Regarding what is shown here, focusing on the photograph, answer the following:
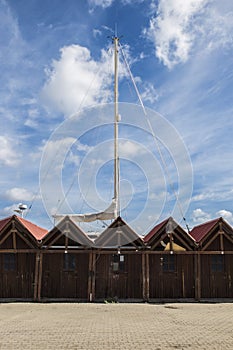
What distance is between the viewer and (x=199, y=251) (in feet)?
77.5

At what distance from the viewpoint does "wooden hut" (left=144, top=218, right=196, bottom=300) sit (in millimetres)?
23578

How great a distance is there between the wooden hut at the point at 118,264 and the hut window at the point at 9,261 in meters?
5.11

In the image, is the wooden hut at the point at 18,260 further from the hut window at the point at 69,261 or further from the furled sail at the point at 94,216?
the furled sail at the point at 94,216

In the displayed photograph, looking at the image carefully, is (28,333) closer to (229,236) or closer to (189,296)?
(189,296)

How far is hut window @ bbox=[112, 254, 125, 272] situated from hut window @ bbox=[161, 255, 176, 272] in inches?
101

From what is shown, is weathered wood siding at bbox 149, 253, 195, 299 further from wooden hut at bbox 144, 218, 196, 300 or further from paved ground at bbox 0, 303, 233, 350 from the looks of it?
paved ground at bbox 0, 303, 233, 350

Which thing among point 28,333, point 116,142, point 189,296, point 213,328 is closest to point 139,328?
point 213,328

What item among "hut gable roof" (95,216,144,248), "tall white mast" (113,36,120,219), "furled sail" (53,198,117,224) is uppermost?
"tall white mast" (113,36,120,219)

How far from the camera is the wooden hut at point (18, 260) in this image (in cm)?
2334

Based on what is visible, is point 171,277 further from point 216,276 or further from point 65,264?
point 65,264

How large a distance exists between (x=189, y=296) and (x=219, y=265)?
2794 mm

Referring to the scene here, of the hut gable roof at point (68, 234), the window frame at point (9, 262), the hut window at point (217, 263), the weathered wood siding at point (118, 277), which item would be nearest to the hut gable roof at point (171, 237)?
the weathered wood siding at point (118, 277)

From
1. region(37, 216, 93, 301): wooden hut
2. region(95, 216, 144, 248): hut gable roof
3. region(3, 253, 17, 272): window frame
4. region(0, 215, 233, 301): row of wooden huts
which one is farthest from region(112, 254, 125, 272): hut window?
region(3, 253, 17, 272): window frame

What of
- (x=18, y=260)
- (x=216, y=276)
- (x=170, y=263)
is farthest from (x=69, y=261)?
(x=216, y=276)
